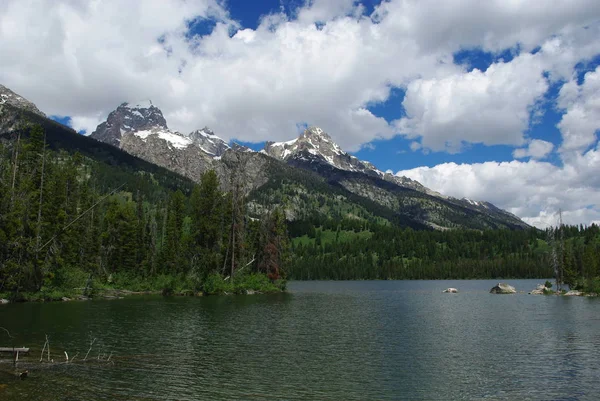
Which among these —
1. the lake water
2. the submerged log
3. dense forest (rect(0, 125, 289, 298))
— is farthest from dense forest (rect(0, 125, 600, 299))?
the submerged log

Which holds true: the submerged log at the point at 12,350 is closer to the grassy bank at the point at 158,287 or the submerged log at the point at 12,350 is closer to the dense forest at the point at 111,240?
the dense forest at the point at 111,240

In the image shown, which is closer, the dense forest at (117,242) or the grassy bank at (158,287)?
the dense forest at (117,242)

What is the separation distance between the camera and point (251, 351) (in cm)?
3678

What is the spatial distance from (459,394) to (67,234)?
288 feet

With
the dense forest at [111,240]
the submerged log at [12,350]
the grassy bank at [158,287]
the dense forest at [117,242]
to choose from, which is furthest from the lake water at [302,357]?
the grassy bank at [158,287]

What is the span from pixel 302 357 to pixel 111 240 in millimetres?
100564

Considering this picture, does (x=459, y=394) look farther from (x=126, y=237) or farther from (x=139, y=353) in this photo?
(x=126, y=237)

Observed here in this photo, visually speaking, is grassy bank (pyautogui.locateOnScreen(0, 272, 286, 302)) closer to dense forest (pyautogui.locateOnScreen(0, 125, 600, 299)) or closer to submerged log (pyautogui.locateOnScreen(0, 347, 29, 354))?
dense forest (pyautogui.locateOnScreen(0, 125, 600, 299))

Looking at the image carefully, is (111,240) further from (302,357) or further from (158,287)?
(302,357)

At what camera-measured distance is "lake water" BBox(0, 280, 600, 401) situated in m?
25.5

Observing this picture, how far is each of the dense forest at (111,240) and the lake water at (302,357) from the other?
1892 centimetres

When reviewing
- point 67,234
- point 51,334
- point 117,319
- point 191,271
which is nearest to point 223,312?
point 117,319

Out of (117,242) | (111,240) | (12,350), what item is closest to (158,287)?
(117,242)

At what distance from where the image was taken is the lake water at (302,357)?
2548 centimetres
